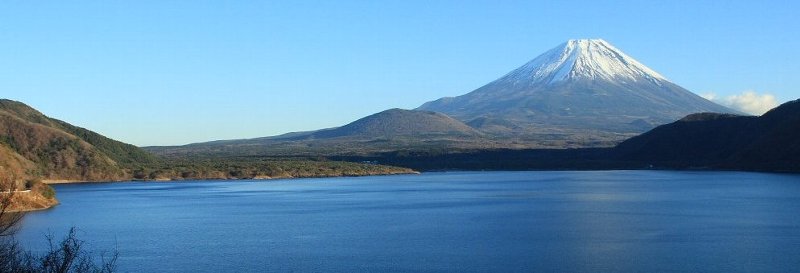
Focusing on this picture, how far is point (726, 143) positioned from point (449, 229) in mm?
74154

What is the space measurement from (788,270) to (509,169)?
285ft

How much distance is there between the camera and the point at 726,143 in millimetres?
104938

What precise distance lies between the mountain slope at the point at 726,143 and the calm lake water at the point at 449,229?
2534cm

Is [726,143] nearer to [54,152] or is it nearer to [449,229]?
[54,152]

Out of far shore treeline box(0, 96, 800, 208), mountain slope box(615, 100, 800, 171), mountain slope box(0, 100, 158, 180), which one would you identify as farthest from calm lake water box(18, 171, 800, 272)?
mountain slope box(615, 100, 800, 171)

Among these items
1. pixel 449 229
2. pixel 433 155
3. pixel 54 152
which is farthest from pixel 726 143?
pixel 449 229

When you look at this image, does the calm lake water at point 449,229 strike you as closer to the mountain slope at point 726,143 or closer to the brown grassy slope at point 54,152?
the brown grassy slope at point 54,152

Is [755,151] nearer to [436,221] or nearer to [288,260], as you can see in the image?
[436,221]

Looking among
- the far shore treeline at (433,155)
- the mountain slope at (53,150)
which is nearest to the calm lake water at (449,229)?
the mountain slope at (53,150)

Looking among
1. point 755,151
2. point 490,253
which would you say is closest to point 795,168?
point 755,151

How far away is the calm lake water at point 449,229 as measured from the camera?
28422 mm

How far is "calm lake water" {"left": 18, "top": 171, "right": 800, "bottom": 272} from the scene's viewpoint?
28.4 meters

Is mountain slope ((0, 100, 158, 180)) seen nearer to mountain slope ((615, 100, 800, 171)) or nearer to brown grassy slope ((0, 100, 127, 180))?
brown grassy slope ((0, 100, 127, 180))

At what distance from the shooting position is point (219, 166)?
104 meters
